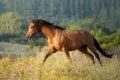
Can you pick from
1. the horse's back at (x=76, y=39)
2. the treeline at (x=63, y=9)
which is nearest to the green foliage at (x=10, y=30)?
the treeline at (x=63, y=9)

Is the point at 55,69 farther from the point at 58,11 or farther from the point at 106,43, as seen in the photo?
the point at 58,11

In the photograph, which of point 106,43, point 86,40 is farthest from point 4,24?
point 86,40

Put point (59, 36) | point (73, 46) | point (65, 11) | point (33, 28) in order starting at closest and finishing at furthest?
1. point (59, 36)
2. point (33, 28)
3. point (73, 46)
4. point (65, 11)

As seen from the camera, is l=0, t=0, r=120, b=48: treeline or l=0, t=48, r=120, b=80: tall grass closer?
l=0, t=48, r=120, b=80: tall grass

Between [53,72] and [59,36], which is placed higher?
[53,72]

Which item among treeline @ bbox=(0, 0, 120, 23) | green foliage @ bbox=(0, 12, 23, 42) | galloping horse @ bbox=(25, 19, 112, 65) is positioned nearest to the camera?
galloping horse @ bbox=(25, 19, 112, 65)

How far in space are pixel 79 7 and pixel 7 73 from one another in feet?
305

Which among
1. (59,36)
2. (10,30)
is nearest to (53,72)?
(59,36)

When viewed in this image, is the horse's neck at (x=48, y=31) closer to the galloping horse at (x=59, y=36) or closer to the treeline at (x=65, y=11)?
the galloping horse at (x=59, y=36)

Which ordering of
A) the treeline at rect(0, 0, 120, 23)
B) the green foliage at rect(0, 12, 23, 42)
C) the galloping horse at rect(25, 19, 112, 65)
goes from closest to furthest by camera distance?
the galloping horse at rect(25, 19, 112, 65)
the green foliage at rect(0, 12, 23, 42)
the treeline at rect(0, 0, 120, 23)

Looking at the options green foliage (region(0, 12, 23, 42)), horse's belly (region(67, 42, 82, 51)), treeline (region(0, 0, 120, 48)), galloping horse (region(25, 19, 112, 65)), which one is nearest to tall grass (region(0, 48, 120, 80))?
galloping horse (region(25, 19, 112, 65))

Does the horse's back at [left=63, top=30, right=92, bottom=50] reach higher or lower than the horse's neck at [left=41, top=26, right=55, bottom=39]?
lower

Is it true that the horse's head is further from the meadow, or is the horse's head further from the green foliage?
the green foliage

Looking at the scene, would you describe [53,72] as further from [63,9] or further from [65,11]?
[63,9]
